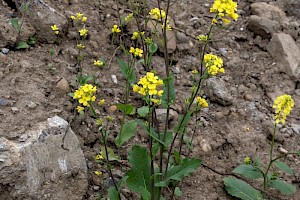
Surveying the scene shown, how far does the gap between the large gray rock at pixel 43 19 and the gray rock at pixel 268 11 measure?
252cm

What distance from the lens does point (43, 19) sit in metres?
4.68

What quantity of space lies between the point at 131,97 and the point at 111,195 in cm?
136

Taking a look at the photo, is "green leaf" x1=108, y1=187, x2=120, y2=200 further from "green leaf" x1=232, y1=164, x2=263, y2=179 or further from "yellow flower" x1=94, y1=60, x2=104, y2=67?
"yellow flower" x1=94, y1=60, x2=104, y2=67

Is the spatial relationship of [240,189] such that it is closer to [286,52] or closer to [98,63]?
[98,63]

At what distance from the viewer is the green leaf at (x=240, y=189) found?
3744 mm

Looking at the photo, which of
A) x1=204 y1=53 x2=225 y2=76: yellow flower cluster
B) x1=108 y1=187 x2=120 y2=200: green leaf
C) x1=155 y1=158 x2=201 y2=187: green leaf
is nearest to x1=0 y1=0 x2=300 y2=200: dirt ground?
x1=108 y1=187 x2=120 y2=200: green leaf

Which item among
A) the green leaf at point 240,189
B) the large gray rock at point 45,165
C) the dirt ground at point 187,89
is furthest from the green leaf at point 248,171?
the large gray rock at point 45,165

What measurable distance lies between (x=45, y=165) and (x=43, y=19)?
186cm

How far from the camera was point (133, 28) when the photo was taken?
5094 millimetres

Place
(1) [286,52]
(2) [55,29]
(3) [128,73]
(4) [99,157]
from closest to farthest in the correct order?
(4) [99,157] → (3) [128,73] → (2) [55,29] → (1) [286,52]

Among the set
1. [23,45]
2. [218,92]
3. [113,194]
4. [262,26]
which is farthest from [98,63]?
[262,26]

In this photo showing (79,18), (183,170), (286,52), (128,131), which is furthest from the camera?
(286,52)

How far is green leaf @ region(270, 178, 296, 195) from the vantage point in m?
3.75

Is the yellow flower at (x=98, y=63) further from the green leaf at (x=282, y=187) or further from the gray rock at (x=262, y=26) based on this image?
the gray rock at (x=262, y=26)
